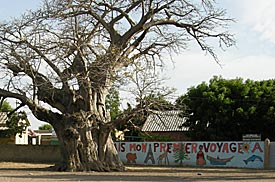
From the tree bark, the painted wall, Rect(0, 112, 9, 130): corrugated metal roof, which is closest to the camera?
the tree bark

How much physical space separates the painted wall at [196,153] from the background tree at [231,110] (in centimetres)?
622

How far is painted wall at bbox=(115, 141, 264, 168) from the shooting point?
118ft

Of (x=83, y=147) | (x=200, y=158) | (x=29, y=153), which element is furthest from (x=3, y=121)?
(x=83, y=147)

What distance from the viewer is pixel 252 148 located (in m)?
35.9

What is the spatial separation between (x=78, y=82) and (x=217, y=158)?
42.9ft

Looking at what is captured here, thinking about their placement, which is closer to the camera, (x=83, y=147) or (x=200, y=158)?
(x=83, y=147)

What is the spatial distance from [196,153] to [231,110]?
919 centimetres

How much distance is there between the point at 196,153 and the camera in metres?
38.6

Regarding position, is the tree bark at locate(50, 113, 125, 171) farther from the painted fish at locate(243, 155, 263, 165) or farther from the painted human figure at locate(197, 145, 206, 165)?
the painted fish at locate(243, 155, 263, 165)

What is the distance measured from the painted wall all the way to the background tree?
20.4ft

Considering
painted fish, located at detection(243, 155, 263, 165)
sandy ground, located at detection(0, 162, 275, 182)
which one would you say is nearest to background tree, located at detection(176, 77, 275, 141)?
painted fish, located at detection(243, 155, 263, 165)

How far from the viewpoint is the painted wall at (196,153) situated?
35.9 m

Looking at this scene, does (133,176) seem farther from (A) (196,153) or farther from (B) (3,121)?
(B) (3,121)

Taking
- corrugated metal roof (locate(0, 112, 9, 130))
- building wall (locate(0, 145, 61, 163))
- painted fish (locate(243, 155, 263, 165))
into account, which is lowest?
painted fish (locate(243, 155, 263, 165))
